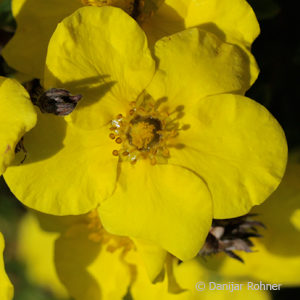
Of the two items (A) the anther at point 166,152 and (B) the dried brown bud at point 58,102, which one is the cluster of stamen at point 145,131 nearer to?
(A) the anther at point 166,152

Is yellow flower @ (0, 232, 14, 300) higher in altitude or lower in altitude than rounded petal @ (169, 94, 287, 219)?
lower

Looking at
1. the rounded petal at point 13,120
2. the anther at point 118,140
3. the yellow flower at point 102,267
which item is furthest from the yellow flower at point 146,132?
the yellow flower at point 102,267

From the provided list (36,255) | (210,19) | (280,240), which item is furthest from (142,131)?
(36,255)

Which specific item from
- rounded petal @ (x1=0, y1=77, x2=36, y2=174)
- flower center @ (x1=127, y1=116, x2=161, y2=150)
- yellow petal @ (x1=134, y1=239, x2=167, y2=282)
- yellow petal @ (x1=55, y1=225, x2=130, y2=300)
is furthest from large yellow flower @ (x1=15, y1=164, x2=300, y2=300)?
rounded petal @ (x1=0, y1=77, x2=36, y2=174)

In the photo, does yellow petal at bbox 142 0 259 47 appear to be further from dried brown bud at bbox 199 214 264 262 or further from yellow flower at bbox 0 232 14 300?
yellow flower at bbox 0 232 14 300

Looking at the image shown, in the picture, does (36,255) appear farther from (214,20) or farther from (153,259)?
(214,20)

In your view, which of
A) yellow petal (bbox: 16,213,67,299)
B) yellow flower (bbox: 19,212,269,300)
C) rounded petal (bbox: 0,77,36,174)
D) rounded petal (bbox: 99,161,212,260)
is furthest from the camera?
yellow petal (bbox: 16,213,67,299)
